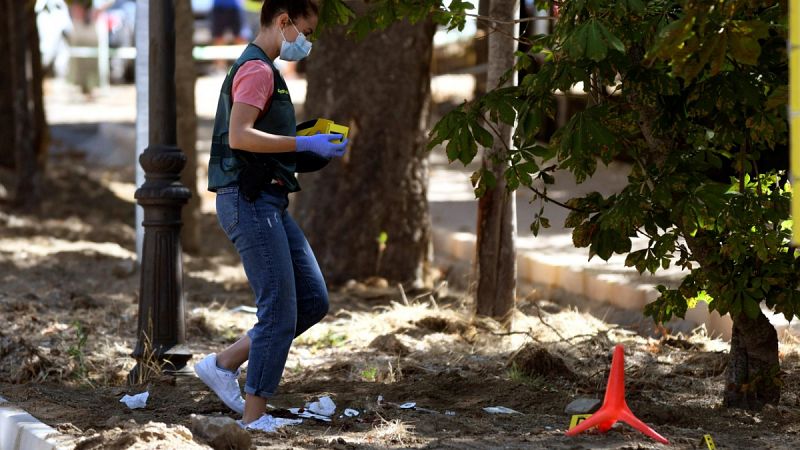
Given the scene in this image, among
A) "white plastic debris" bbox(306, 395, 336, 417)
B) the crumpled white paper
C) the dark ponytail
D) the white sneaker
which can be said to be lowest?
"white plastic debris" bbox(306, 395, 336, 417)

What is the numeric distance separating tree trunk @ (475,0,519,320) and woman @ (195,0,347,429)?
249 cm

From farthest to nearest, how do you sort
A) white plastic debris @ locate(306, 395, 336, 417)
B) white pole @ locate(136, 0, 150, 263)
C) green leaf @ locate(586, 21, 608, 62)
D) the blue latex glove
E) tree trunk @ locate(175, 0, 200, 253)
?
tree trunk @ locate(175, 0, 200, 253), white pole @ locate(136, 0, 150, 263), white plastic debris @ locate(306, 395, 336, 417), the blue latex glove, green leaf @ locate(586, 21, 608, 62)

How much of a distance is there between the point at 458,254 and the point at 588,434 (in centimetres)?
636

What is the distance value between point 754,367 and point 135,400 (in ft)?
9.02

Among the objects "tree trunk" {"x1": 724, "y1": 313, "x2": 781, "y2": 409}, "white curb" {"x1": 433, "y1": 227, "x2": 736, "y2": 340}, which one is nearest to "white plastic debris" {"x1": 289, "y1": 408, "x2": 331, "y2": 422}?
"tree trunk" {"x1": 724, "y1": 313, "x2": 781, "y2": 409}

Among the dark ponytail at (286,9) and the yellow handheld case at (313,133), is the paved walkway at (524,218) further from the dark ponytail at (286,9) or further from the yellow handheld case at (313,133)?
the dark ponytail at (286,9)

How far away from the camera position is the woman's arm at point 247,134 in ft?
15.9

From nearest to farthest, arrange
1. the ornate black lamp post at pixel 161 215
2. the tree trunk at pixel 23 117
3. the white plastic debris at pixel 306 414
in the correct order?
the white plastic debris at pixel 306 414, the ornate black lamp post at pixel 161 215, the tree trunk at pixel 23 117

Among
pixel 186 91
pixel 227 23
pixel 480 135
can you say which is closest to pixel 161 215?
pixel 480 135

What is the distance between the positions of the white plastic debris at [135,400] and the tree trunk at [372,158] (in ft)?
12.5

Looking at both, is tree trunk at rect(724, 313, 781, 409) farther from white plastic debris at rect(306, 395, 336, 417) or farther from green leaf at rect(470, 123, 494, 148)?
white plastic debris at rect(306, 395, 336, 417)

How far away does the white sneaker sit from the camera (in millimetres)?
5367

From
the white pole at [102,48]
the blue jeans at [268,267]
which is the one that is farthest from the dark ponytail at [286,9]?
the white pole at [102,48]

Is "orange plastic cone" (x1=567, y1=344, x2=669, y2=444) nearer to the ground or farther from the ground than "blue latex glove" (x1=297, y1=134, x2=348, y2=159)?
nearer to the ground
